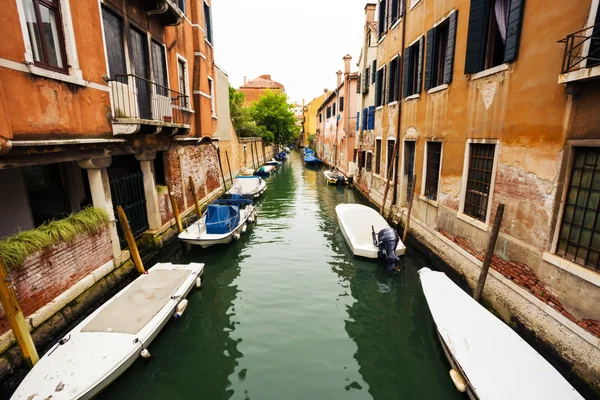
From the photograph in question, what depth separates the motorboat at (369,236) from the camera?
738cm

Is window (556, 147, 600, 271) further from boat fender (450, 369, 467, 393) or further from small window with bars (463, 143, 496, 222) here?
boat fender (450, 369, 467, 393)

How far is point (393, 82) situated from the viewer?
11109 millimetres

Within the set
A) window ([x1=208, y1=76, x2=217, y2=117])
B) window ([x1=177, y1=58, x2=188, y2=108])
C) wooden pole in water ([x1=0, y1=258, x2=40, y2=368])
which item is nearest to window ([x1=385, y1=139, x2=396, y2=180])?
window ([x1=208, y1=76, x2=217, y2=117])

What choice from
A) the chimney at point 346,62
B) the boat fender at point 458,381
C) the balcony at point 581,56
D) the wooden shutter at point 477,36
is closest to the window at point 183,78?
the wooden shutter at point 477,36

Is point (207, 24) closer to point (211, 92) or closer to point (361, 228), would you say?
point (211, 92)

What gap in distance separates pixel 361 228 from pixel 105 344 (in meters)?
6.90

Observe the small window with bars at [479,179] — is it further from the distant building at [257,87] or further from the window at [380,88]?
the distant building at [257,87]

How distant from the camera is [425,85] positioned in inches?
324

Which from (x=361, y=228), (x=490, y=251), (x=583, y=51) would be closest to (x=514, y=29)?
(x=583, y=51)

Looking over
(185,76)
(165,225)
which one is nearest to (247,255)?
(165,225)

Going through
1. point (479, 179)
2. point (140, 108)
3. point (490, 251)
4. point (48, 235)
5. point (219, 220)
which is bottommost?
point (219, 220)

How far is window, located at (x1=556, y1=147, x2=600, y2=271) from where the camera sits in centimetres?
371

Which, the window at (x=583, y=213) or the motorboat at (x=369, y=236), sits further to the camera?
the motorboat at (x=369, y=236)

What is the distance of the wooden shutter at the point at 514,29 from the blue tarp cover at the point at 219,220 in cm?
738
